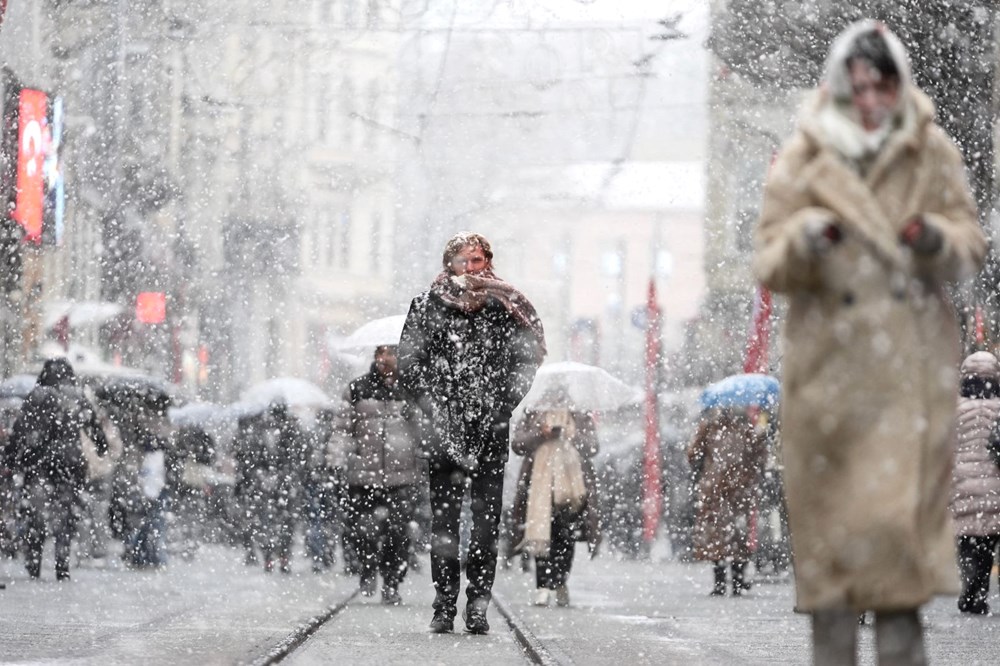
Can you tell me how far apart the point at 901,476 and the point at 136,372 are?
18.3 meters

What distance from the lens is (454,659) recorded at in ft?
28.3

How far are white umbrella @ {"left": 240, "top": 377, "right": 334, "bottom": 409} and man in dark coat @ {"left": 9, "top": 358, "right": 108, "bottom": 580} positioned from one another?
4.92m

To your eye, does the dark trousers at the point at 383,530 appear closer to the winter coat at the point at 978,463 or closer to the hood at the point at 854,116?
the winter coat at the point at 978,463

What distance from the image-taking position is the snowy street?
890 centimetres

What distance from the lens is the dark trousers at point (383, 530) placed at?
45.1 feet

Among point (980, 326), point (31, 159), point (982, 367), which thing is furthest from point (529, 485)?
point (31, 159)

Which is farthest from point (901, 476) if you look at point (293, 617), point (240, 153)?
point (240, 153)

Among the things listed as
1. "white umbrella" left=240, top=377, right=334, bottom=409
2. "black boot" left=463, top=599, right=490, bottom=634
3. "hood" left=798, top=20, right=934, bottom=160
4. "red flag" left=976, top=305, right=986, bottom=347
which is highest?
"red flag" left=976, top=305, right=986, bottom=347

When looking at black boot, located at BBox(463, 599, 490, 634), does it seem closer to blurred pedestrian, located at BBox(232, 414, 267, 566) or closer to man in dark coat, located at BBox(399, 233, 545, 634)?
man in dark coat, located at BBox(399, 233, 545, 634)

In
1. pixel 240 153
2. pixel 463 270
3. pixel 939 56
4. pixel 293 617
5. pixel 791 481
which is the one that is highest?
pixel 240 153

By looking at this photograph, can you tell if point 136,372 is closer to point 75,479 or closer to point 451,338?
point 75,479

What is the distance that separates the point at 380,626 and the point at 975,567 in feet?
14.5

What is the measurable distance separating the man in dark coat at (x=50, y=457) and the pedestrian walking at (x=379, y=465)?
3.11 m

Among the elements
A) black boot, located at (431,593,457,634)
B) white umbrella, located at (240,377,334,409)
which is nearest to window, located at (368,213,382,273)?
white umbrella, located at (240,377,334,409)
